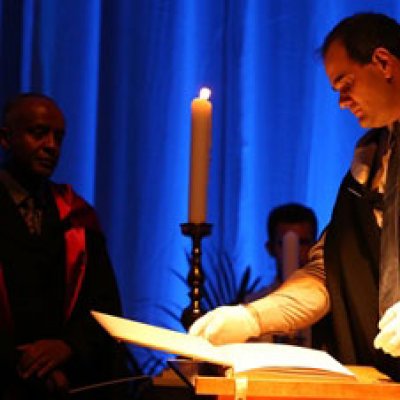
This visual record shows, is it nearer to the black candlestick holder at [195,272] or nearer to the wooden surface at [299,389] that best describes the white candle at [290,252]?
the black candlestick holder at [195,272]

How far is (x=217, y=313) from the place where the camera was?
4.45 ft

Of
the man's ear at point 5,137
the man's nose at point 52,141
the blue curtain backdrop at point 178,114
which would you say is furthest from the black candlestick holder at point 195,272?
the blue curtain backdrop at point 178,114

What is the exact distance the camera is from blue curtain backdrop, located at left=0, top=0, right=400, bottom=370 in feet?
9.72

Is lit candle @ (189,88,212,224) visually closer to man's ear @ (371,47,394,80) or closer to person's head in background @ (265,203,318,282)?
man's ear @ (371,47,394,80)

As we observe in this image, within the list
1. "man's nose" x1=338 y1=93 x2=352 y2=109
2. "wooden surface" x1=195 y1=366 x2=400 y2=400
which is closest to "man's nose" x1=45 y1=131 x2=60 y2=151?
"man's nose" x1=338 y1=93 x2=352 y2=109

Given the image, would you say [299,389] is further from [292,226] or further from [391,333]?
[292,226]

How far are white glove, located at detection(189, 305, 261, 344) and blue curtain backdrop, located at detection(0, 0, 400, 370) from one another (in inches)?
61.4

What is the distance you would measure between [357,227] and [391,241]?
0.19m

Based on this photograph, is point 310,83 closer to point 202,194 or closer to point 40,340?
point 40,340

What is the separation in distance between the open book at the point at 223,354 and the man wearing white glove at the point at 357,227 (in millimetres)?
327

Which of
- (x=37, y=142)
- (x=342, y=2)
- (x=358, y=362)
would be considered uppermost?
(x=342, y=2)

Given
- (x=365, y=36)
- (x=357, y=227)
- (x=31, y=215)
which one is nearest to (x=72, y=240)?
(x=31, y=215)

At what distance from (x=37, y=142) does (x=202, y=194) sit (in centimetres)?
98

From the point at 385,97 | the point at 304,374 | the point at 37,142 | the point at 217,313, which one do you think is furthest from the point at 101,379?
the point at 304,374
